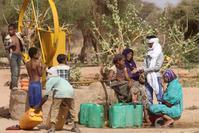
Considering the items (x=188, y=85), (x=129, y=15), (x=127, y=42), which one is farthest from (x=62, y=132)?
(x=188, y=85)

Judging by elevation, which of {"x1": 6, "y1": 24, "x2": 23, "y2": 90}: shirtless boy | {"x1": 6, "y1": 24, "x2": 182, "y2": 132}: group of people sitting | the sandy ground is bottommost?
the sandy ground

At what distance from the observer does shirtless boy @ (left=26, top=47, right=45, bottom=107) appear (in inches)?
424

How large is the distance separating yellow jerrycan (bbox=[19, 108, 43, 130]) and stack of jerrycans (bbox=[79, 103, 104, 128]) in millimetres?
1163

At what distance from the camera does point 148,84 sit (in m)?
→ 11.8

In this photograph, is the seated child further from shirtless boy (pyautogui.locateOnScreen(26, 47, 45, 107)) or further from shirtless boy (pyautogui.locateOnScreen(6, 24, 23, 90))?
shirtless boy (pyautogui.locateOnScreen(6, 24, 23, 90))

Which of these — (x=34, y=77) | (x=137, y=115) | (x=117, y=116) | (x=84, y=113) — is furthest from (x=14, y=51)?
(x=137, y=115)

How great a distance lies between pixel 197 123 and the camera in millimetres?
12125

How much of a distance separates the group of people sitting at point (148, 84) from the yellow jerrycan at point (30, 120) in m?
1.78

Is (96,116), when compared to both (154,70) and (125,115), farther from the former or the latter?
(154,70)

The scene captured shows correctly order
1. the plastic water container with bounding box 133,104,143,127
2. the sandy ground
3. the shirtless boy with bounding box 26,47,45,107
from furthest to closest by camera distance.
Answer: the plastic water container with bounding box 133,104,143,127 → the shirtless boy with bounding box 26,47,45,107 → the sandy ground

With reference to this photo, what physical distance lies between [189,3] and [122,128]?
26653mm

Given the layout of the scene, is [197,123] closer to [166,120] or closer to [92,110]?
[166,120]

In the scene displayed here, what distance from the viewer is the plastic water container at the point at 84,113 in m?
11.1

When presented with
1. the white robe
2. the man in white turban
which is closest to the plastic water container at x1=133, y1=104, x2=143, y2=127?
the man in white turban
